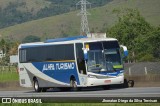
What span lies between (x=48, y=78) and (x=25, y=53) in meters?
2.97

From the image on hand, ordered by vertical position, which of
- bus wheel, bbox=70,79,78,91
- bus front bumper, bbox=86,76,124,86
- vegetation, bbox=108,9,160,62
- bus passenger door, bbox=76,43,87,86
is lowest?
vegetation, bbox=108,9,160,62

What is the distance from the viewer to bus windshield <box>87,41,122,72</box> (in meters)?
33.9

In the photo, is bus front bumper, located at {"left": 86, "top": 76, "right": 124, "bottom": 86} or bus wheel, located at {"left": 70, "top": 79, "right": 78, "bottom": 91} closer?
bus front bumper, located at {"left": 86, "top": 76, "right": 124, "bottom": 86}

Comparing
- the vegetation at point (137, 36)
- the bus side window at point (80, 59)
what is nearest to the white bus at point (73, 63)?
the bus side window at point (80, 59)

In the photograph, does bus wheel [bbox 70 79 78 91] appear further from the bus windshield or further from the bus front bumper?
the bus windshield

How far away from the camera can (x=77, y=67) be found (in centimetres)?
3491

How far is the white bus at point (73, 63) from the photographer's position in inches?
1340

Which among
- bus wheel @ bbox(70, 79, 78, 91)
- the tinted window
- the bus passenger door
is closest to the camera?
the bus passenger door

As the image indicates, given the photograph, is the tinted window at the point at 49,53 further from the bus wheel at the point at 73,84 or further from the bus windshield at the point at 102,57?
the bus windshield at the point at 102,57

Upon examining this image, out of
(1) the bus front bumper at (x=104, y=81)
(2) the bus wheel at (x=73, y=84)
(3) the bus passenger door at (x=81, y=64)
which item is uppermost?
(3) the bus passenger door at (x=81, y=64)

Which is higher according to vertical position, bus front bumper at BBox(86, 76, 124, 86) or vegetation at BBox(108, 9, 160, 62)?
bus front bumper at BBox(86, 76, 124, 86)

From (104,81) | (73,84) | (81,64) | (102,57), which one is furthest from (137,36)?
(104,81)

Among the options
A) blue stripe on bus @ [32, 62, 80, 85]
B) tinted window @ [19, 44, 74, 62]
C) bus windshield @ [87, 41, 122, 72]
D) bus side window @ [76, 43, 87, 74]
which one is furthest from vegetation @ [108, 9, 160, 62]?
→ bus windshield @ [87, 41, 122, 72]

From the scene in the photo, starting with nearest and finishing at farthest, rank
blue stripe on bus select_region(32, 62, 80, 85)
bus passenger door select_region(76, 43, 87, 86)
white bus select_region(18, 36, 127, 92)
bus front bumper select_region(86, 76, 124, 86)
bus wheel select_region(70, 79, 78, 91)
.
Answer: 1. bus front bumper select_region(86, 76, 124, 86)
2. white bus select_region(18, 36, 127, 92)
3. bus passenger door select_region(76, 43, 87, 86)
4. bus wheel select_region(70, 79, 78, 91)
5. blue stripe on bus select_region(32, 62, 80, 85)
